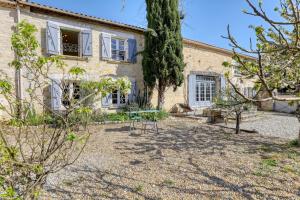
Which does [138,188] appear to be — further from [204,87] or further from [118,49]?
[204,87]

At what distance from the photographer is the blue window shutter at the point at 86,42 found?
10.3 metres

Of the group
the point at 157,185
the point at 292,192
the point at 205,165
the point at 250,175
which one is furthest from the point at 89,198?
the point at 292,192

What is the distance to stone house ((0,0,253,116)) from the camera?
28.6 ft

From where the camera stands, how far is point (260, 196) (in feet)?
10.6

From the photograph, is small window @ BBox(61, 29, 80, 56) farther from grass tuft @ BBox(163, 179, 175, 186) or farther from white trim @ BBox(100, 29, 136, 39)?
grass tuft @ BBox(163, 179, 175, 186)

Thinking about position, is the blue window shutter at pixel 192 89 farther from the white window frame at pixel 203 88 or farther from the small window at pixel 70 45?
the small window at pixel 70 45

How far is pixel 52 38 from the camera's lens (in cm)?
933

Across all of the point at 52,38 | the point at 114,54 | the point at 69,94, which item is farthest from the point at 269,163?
the point at 52,38

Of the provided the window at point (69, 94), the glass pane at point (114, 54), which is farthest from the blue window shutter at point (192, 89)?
the window at point (69, 94)

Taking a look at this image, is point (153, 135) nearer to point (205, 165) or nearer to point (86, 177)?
point (205, 165)

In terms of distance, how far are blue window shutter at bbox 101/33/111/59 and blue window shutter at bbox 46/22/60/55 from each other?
221 centimetres

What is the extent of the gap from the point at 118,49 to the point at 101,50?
1.14m

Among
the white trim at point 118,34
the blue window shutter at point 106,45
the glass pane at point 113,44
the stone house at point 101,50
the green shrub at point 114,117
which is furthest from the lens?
the glass pane at point 113,44

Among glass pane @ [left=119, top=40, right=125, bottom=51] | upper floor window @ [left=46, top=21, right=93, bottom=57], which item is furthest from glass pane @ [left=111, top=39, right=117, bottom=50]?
upper floor window @ [left=46, top=21, right=93, bottom=57]
